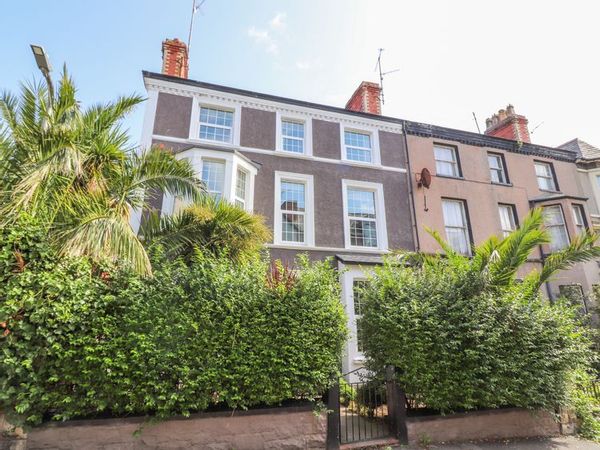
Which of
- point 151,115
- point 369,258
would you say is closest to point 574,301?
point 369,258

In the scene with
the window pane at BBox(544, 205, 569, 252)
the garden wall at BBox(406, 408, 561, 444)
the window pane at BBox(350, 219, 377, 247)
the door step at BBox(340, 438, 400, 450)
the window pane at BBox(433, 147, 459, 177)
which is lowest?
the door step at BBox(340, 438, 400, 450)

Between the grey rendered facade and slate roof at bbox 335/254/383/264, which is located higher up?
the grey rendered facade

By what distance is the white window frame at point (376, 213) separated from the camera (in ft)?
38.1

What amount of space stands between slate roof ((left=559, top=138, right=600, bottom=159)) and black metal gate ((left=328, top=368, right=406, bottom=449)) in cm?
1783

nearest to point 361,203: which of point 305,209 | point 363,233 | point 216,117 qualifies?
point 363,233

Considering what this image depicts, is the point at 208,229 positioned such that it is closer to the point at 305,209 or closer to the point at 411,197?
the point at 305,209

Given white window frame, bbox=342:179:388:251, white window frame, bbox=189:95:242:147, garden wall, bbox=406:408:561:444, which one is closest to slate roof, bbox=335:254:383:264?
white window frame, bbox=342:179:388:251

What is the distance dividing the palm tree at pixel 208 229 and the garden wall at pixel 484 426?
5.03m

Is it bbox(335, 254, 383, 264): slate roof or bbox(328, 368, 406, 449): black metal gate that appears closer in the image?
bbox(328, 368, 406, 449): black metal gate

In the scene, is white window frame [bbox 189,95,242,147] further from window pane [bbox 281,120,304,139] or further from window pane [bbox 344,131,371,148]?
window pane [bbox 344,131,371,148]

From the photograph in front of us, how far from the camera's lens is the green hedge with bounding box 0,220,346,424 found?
4430 mm

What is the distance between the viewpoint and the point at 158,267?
221 inches

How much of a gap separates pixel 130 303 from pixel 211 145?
7.44m

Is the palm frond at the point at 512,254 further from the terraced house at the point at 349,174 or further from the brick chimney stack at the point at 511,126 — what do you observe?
the brick chimney stack at the point at 511,126
